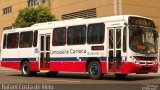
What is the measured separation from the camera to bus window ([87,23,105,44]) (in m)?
20.1

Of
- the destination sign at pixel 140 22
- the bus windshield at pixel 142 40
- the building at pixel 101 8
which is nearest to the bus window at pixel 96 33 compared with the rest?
the destination sign at pixel 140 22

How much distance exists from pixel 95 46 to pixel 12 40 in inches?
308

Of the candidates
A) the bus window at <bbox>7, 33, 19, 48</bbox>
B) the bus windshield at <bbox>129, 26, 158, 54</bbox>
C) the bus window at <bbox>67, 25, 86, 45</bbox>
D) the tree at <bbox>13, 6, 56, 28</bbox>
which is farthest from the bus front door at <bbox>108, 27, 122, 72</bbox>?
the tree at <bbox>13, 6, 56, 28</bbox>

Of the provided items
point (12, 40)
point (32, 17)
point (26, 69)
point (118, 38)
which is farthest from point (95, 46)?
point (32, 17)

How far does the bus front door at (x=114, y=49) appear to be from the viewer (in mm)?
19312

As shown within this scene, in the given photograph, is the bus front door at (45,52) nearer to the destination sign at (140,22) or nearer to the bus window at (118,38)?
the bus window at (118,38)

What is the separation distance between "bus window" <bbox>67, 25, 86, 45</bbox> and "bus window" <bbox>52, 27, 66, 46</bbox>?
450 mm

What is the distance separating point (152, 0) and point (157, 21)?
2.36m

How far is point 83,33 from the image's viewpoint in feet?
69.2

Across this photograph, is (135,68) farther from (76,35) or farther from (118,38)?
(76,35)

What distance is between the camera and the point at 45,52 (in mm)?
23594

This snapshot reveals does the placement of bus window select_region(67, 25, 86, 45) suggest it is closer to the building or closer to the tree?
the building

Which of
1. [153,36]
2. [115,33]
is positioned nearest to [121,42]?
[115,33]

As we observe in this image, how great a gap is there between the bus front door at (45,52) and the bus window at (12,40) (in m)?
2.69
